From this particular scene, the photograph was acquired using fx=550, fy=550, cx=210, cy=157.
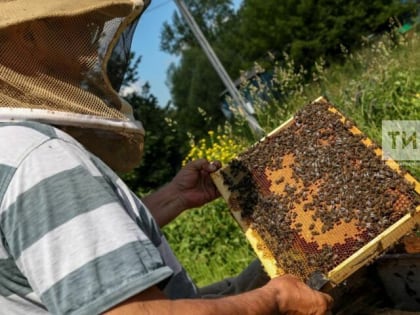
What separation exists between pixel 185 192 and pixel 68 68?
4.08 ft

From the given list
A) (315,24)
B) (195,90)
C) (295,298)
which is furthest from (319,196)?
(195,90)

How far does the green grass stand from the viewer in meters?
5.54

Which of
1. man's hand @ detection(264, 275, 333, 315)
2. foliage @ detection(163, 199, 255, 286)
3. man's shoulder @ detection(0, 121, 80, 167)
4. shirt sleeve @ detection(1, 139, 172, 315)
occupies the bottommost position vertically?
foliage @ detection(163, 199, 255, 286)

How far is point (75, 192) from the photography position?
52.8 inches

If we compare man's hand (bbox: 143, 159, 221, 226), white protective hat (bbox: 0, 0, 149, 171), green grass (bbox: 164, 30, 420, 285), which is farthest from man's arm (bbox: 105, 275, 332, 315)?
green grass (bbox: 164, 30, 420, 285)

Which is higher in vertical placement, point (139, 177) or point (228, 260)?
point (139, 177)

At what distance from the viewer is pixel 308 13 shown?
78.3 feet

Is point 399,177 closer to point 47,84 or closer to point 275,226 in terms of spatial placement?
point 275,226

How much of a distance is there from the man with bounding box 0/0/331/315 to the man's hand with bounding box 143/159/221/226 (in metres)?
0.77

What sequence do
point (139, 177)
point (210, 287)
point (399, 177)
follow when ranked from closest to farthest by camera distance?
point (399, 177), point (210, 287), point (139, 177)

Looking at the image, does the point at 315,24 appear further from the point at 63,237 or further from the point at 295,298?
the point at 63,237

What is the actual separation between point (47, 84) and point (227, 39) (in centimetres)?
3324

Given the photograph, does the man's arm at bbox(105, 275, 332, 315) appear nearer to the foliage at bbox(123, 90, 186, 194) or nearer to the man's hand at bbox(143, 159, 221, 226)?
the man's hand at bbox(143, 159, 221, 226)

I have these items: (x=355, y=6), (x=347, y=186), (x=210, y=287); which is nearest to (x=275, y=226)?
(x=347, y=186)
